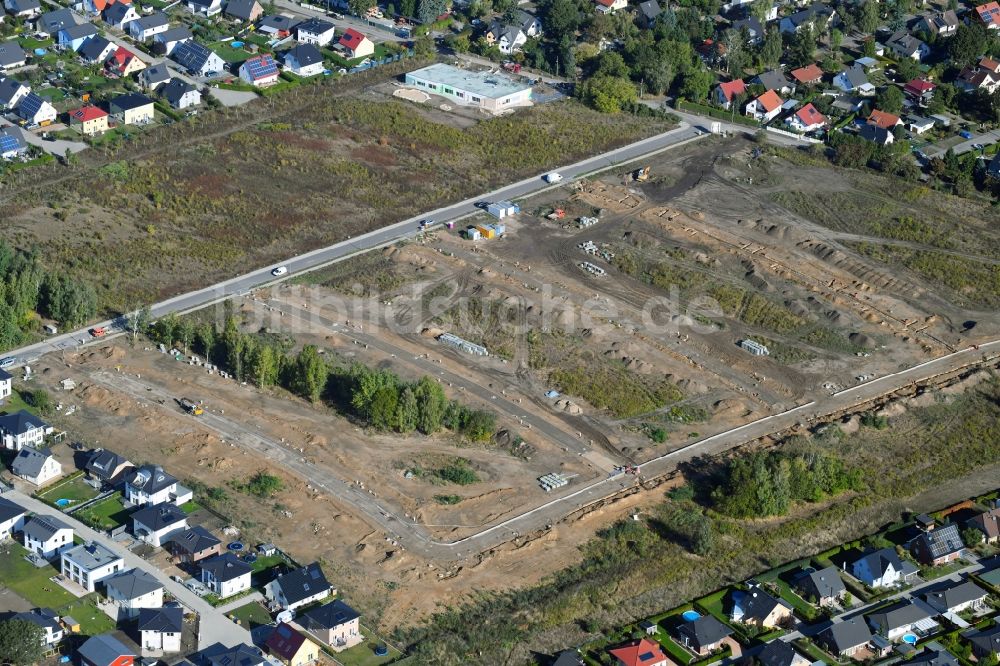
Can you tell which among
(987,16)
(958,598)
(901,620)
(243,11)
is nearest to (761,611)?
(901,620)

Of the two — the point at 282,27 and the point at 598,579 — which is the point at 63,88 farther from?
the point at 598,579

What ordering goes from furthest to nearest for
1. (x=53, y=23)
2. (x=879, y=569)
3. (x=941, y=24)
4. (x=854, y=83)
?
(x=941, y=24) < (x=53, y=23) < (x=854, y=83) < (x=879, y=569)

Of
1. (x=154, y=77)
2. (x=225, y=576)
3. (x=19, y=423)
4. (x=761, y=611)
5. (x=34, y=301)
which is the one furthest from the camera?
(x=154, y=77)

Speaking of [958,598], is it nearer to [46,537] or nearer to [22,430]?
[46,537]

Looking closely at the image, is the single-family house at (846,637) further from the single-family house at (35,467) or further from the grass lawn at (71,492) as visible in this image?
the single-family house at (35,467)

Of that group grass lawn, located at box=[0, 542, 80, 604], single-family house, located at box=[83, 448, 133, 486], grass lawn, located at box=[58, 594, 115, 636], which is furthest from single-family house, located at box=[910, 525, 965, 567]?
grass lawn, located at box=[0, 542, 80, 604]

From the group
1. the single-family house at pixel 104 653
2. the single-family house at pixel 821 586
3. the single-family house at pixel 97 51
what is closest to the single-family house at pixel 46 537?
the single-family house at pixel 104 653

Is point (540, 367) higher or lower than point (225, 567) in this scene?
lower
